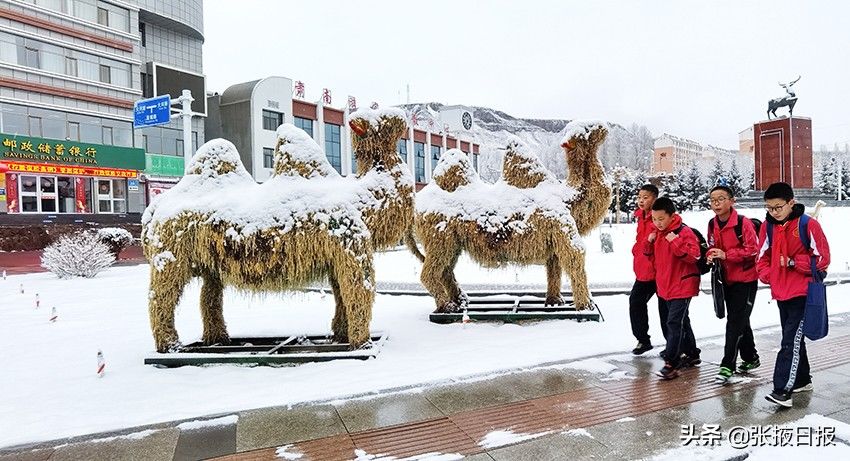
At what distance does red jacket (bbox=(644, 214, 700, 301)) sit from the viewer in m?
4.86

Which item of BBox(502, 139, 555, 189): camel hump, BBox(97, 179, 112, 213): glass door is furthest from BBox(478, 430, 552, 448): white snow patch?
BBox(97, 179, 112, 213): glass door

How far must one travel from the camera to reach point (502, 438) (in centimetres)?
372

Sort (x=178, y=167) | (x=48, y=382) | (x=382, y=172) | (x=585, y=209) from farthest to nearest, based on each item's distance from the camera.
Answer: (x=178, y=167)
(x=585, y=209)
(x=382, y=172)
(x=48, y=382)

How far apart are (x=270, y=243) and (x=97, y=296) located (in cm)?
811

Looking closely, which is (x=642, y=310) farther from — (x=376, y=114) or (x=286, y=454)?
(x=286, y=454)

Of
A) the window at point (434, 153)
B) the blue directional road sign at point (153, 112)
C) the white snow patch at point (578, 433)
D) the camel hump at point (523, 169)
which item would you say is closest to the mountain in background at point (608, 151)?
the window at point (434, 153)

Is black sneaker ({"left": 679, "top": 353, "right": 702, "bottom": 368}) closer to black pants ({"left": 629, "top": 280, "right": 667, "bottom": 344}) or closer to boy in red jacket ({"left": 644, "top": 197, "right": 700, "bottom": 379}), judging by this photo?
boy in red jacket ({"left": 644, "top": 197, "right": 700, "bottom": 379})

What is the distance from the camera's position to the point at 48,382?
16.9ft

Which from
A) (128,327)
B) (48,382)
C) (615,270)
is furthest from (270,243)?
(615,270)

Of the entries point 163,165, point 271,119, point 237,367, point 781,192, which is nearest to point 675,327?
point 781,192

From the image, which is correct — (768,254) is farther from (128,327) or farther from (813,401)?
(128,327)

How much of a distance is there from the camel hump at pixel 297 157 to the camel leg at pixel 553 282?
11.9ft

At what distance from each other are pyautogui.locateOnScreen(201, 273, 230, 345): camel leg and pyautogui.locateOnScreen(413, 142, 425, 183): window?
41.7 meters

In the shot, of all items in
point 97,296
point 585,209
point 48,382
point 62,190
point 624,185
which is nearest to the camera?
point 48,382
